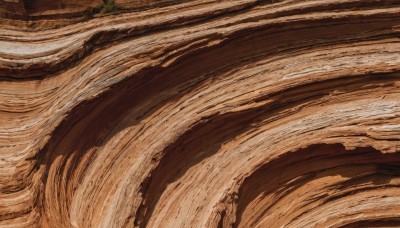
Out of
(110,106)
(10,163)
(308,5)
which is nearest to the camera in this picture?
(10,163)

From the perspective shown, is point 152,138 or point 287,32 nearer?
point 152,138

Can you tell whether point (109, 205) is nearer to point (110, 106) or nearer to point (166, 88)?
point (110, 106)

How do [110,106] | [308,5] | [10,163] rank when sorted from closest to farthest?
[10,163] < [110,106] < [308,5]

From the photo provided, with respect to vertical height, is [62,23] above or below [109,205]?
above

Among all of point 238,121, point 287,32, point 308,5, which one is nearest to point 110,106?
point 238,121

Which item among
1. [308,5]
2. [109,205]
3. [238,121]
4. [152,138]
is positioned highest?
[308,5]

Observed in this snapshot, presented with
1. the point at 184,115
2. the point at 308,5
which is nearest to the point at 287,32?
the point at 308,5
